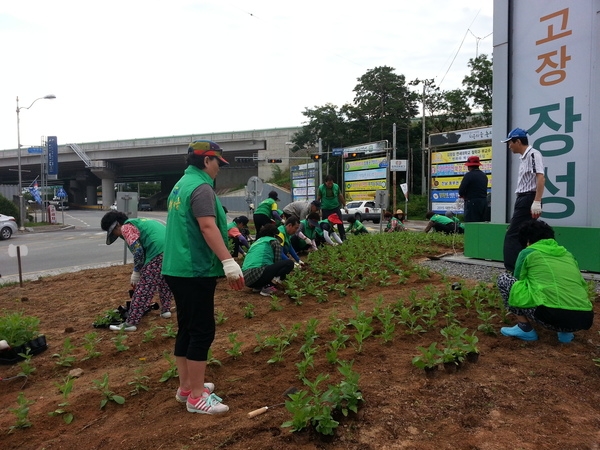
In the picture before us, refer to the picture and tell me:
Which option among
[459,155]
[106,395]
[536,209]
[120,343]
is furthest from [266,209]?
[459,155]

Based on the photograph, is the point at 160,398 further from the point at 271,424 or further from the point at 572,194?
the point at 572,194

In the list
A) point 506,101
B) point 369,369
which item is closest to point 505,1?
point 506,101

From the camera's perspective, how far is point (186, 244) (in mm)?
2922

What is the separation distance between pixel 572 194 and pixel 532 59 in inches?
79.9

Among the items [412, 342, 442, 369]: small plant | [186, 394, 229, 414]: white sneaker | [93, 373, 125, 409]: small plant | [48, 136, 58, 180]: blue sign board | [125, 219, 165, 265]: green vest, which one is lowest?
[93, 373, 125, 409]: small plant

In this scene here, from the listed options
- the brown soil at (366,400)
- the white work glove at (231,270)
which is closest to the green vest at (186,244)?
the white work glove at (231,270)

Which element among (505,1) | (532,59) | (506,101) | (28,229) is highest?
(505,1)

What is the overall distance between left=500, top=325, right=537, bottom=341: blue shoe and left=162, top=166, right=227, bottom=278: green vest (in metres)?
2.36

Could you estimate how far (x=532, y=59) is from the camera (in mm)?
6684

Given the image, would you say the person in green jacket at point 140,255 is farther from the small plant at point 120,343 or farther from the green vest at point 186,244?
the green vest at point 186,244

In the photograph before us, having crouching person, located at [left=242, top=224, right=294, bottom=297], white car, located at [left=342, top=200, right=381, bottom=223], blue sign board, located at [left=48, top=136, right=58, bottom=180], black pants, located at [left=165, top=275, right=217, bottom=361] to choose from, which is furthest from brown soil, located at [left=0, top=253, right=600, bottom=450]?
blue sign board, located at [left=48, top=136, right=58, bottom=180]

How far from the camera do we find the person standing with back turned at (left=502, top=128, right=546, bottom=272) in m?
4.64

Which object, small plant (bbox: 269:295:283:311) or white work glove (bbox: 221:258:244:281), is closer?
white work glove (bbox: 221:258:244:281)

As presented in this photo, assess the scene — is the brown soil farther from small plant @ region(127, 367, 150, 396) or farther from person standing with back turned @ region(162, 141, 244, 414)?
person standing with back turned @ region(162, 141, 244, 414)
